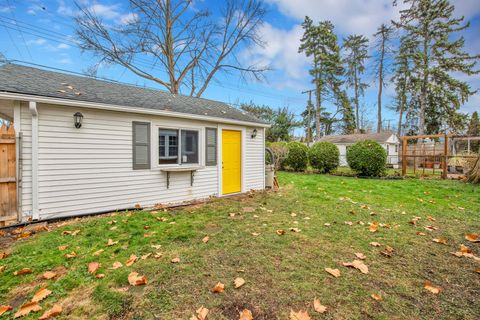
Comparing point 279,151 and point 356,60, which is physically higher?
point 356,60

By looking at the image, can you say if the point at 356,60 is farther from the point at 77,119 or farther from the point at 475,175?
the point at 77,119

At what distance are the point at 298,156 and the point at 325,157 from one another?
159 cm

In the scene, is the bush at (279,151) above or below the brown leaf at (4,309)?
above

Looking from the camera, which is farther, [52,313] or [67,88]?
[67,88]

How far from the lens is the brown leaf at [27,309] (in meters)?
1.79

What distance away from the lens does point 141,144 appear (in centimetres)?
530

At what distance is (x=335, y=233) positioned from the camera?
143 inches

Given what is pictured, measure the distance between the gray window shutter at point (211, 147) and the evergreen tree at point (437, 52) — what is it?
19.7 metres

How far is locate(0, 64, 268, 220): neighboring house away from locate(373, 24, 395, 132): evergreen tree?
73.1ft

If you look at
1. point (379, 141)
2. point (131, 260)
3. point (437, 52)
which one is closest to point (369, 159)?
point (131, 260)

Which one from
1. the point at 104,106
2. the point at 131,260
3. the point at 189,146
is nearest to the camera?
the point at 131,260

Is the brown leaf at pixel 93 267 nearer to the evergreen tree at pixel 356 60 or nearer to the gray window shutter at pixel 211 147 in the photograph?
the gray window shutter at pixel 211 147

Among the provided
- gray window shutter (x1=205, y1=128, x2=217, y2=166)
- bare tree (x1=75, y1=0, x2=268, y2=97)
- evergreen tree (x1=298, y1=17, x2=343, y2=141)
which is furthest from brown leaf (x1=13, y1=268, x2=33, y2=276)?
evergreen tree (x1=298, y1=17, x2=343, y2=141)

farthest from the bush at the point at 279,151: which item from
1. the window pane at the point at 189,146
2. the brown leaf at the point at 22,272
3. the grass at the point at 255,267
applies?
the brown leaf at the point at 22,272
